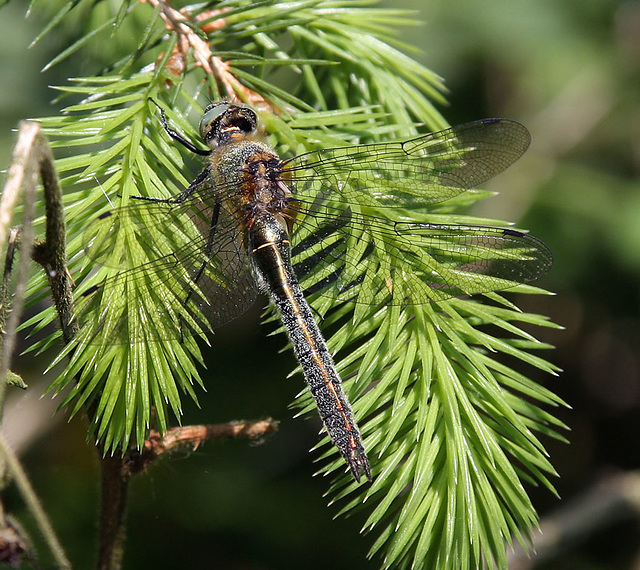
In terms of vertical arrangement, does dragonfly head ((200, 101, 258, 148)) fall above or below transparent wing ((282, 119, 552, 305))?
above

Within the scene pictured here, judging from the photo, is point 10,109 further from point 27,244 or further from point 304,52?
point 27,244

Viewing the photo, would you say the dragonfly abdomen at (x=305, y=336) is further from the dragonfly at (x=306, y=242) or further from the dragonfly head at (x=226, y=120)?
the dragonfly head at (x=226, y=120)

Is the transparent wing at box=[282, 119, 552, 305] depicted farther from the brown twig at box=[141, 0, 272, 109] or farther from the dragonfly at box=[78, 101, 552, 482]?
the brown twig at box=[141, 0, 272, 109]

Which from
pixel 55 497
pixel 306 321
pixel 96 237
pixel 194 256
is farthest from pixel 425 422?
pixel 55 497

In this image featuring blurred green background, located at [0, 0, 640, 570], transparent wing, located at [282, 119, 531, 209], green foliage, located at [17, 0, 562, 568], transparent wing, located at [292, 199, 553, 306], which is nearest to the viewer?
green foliage, located at [17, 0, 562, 568]

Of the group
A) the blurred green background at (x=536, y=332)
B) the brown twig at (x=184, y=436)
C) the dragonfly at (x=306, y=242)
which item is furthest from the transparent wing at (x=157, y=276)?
the blurred green background at (x=536, y=332)

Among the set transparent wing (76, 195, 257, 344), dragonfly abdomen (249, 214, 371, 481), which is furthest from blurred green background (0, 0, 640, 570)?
transparent wing (76, 195, 257, 344)

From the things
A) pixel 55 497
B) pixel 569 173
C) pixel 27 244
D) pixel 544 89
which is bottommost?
pixel 55 497
